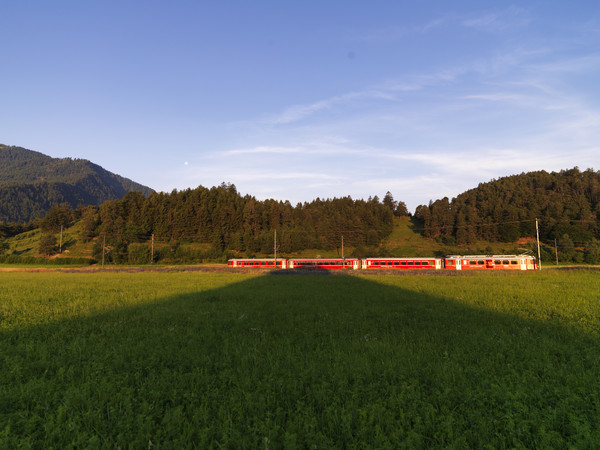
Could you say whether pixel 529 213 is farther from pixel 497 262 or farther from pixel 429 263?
pixel 429 263

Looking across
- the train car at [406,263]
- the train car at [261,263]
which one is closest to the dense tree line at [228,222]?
the train car at [261,263]

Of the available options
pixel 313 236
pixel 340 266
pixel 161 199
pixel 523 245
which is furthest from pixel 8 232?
pixel 523 245

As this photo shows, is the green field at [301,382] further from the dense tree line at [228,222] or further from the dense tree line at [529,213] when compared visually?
the dense tree line at [529,213]

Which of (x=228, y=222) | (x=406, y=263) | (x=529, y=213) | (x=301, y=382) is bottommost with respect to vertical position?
(x=406, y=263)

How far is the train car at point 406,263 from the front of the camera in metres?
46.6

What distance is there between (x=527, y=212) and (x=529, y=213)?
924mm

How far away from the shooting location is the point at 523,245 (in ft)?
320

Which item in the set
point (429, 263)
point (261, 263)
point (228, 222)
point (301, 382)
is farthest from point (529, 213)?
point (301, 382)

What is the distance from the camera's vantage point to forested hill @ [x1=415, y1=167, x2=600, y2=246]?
101688mm

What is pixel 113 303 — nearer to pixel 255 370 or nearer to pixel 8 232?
pixel 255 370

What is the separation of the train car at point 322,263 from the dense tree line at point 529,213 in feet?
212

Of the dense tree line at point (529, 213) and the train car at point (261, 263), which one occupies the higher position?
the dense tree line at point (529, 213)

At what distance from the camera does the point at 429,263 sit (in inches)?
1841

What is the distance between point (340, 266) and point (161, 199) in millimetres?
88439
